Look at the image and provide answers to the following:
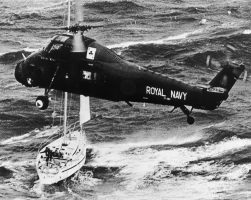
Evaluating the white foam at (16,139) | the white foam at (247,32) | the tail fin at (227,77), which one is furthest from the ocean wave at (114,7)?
the tail fin at (227,77)

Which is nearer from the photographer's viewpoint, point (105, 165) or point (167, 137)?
point (105, 165)

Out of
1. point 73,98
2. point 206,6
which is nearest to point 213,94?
point 73,98

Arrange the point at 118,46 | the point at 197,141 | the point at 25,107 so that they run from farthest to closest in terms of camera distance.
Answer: the point at 118,46 < the point at 25,107 < the point at 197,141

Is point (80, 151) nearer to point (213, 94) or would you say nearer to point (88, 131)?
point (88, 131)

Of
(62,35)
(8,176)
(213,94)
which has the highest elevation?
(62,35)

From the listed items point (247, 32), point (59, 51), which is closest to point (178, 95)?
point (59, 51)

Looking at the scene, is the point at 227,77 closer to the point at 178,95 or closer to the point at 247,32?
the point at 178,95

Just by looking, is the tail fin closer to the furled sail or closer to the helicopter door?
the helicopter door
